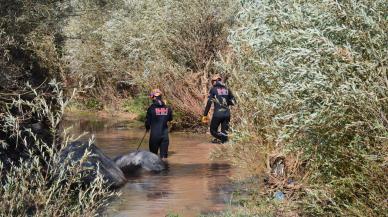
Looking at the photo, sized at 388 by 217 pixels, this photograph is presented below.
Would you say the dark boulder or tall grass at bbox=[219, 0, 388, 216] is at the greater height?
tall grass at bbox=[219, 0, 388, 216]

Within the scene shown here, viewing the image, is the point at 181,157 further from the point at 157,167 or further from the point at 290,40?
the point at 290,40

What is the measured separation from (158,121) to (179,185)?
3.07 metres

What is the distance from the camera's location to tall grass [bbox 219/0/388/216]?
6.35m

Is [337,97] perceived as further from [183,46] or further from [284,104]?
[183,46]

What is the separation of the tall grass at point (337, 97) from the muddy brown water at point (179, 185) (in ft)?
7.71

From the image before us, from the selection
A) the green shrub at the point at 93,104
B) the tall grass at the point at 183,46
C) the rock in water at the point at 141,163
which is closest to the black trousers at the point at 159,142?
the rock in water at the point at 141,163

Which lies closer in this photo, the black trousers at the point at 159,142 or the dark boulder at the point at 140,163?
the dark boulder at the point at 140,163

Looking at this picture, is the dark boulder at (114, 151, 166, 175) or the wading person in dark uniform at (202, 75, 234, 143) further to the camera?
the wading person in dark uniform at (202, 75, 234, 143)

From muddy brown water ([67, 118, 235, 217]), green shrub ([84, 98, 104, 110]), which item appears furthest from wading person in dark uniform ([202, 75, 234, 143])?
green shrub ([84, 98, 104, 110])

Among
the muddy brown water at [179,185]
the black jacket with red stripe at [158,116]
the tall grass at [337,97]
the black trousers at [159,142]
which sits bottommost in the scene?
the muddy brown water at [179,185]

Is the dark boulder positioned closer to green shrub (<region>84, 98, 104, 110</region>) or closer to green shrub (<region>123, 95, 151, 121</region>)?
green shrub (<region>123, 95, 151, 121</region>)

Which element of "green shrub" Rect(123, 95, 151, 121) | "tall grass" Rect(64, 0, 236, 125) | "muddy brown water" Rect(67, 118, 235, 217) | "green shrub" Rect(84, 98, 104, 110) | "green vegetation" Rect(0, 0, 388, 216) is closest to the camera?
"green vegetation" Rect(0, 0, 388, 216)

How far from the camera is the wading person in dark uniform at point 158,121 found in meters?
15.0

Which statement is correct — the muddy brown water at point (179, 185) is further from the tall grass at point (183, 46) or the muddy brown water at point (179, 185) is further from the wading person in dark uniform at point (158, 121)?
the tall grass at point (183, 46)
